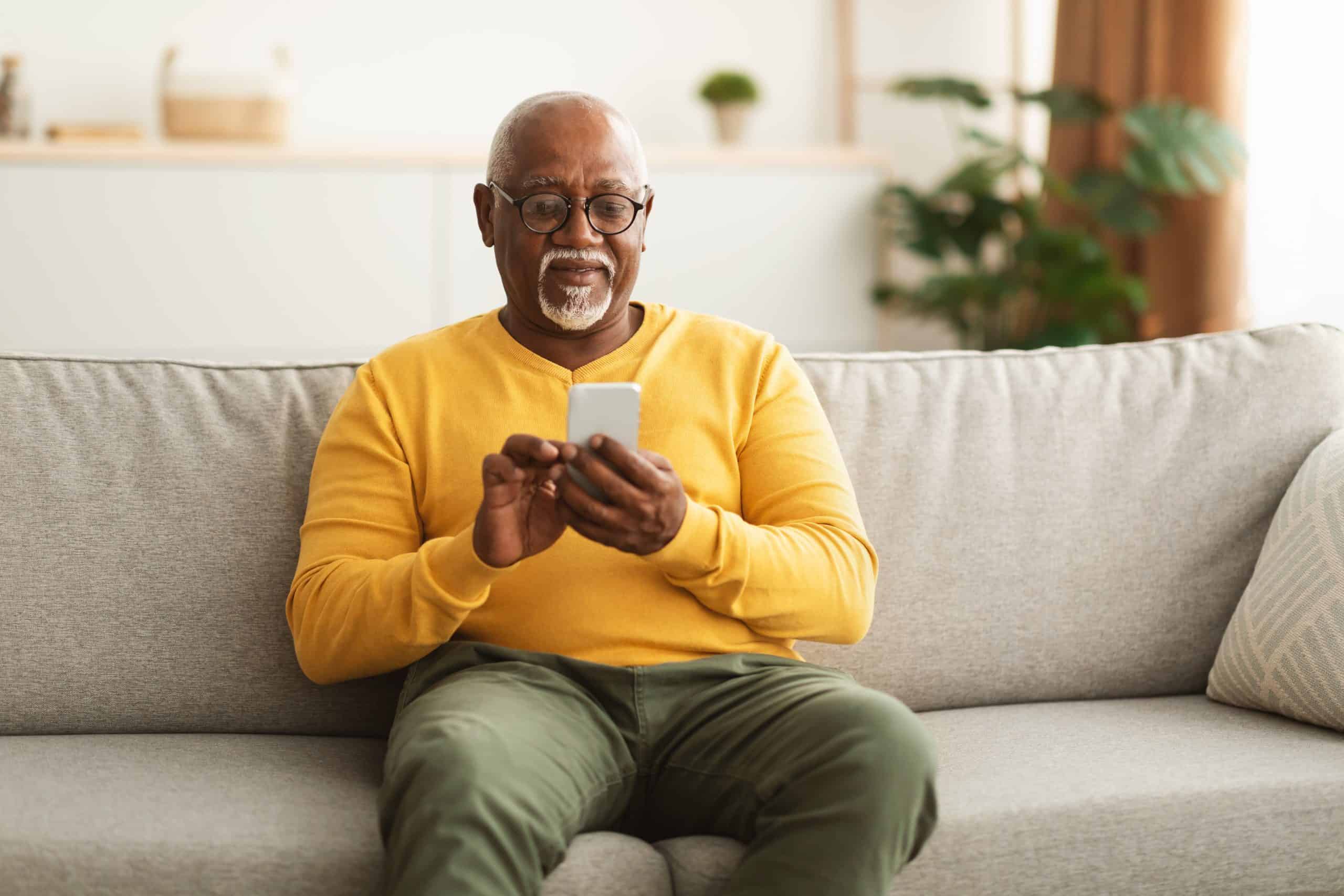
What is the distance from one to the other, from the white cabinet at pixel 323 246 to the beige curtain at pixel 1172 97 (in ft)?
2.17

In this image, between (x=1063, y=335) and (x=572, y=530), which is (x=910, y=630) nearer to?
(x=572, y=530)

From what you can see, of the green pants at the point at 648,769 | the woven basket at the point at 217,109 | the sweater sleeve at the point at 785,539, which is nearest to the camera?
the green pants at the point at 648,769

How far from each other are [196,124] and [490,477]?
3.01m

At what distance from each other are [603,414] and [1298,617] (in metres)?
0.84

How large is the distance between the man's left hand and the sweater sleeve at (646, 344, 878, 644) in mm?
29

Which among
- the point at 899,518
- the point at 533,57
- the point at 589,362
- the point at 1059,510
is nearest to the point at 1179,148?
the point at 533,57

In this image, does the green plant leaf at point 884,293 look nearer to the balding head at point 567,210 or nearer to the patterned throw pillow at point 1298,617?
the patterned throw pillow at point 1298,617

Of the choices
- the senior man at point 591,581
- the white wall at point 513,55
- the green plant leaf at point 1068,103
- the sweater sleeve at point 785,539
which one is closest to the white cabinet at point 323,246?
the white wall at point 513,55

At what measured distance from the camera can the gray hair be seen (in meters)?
Answer: 1.55

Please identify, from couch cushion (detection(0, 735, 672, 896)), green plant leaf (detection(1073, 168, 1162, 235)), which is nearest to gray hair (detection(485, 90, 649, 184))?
couch cushion (detection(0, 735, 672, 896))

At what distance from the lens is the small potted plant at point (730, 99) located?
430cm

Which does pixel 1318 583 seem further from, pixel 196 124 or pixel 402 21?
pixel 402 21

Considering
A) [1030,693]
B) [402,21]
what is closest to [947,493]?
[1030,693]

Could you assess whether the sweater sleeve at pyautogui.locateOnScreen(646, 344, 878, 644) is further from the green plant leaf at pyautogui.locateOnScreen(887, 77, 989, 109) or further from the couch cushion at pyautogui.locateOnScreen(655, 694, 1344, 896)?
the green plant leaf at pyautogui.locateOnScreen(887, 77, 989, 109)
